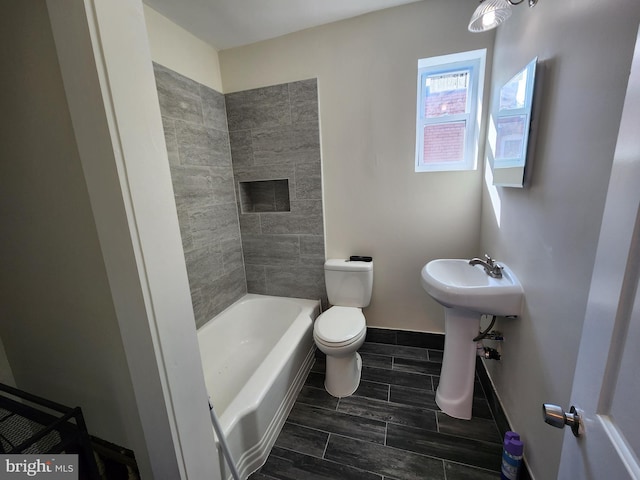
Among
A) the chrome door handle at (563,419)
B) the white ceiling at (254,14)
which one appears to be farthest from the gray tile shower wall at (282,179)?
the chrome door handle at (563,419)

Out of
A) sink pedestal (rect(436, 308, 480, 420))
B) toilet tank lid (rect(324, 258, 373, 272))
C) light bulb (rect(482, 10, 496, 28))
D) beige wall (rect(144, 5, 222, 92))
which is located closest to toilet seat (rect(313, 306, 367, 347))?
toilet tank lid (rect(324, 258, 373, 272))

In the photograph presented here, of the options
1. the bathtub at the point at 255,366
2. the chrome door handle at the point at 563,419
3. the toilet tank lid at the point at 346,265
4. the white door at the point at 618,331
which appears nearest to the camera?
the white door at the point at 618,331

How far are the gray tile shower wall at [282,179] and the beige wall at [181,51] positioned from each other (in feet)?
0.75

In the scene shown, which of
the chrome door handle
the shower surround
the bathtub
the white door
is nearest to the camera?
the white door

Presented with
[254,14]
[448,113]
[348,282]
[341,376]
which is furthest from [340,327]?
[254,14]

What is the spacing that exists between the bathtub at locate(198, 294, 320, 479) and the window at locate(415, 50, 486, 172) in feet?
5.13

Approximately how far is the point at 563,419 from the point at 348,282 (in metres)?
1.59

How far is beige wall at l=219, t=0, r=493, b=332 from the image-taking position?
177 centimetres

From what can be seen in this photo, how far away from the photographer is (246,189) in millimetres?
2395

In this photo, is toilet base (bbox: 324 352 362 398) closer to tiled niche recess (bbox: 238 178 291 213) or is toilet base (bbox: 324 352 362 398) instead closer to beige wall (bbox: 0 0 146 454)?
beige wall (bbox: 0 0 146 454)

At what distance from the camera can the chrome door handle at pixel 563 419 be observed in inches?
20.4

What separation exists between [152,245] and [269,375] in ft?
3.60

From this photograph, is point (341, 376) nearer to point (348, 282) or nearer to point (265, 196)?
point (348, 282)

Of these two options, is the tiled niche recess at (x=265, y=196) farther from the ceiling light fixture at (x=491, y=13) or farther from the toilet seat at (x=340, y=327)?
the ceiling light fixture at (x=491, y=13)
